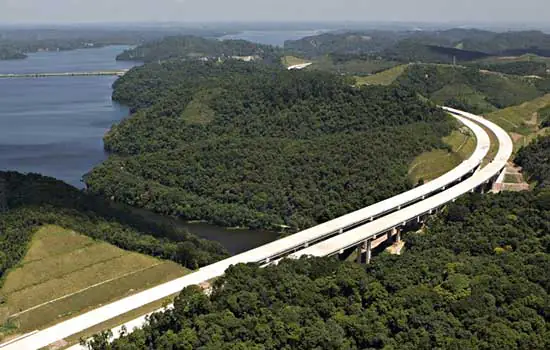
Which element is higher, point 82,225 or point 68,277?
point 82,225

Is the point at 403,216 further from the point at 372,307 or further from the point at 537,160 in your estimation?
the point at 537,160

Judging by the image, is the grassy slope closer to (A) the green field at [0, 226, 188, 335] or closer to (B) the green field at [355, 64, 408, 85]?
(B) the green field at [355, 64, 408, 85]

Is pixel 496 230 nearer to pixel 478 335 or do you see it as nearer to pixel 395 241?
pixel 395 241

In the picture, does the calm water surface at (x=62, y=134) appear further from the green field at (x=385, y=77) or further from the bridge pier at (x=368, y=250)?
the green field at (x=385, y=77)

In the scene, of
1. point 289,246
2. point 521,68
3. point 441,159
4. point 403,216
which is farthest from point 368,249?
point 521,68

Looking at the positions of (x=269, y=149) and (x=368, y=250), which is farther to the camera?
(x=269, y=149)

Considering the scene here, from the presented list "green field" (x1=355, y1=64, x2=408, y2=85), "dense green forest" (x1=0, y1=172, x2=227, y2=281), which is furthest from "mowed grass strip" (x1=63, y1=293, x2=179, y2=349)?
"green field" (x1=355, y1=64, x2=408, y2=85)

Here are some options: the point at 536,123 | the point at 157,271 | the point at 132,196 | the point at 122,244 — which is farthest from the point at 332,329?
the point at 536,123
